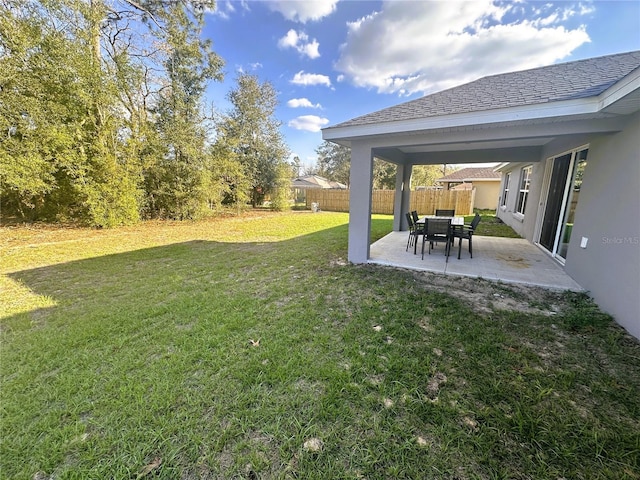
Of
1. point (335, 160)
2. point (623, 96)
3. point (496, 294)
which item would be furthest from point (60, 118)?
point (335, 160)

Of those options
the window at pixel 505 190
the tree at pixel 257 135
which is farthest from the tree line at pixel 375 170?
the window at pixel 505 190

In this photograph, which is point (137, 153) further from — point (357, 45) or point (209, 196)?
point (357, 45)

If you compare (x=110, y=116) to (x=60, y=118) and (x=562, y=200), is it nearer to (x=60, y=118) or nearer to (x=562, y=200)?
(x=60, y=118)

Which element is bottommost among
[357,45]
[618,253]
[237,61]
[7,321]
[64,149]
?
[7,321]

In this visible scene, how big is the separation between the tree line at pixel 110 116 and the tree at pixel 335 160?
56.1ft

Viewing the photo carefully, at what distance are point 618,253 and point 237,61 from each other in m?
17.6

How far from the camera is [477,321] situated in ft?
10.6

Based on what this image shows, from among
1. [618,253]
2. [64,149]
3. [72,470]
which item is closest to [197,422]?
[72,470]

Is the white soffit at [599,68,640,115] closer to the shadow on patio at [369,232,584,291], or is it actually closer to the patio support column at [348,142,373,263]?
the shadow on patio at [369,232,584,291]

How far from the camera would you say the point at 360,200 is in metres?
5.57

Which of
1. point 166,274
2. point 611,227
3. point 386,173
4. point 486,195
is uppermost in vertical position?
point 386,173

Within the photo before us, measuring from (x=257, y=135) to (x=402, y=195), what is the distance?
37.5 ft

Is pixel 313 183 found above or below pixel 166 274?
above

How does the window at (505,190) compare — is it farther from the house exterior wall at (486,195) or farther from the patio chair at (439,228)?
the patio chair at (439,228)
